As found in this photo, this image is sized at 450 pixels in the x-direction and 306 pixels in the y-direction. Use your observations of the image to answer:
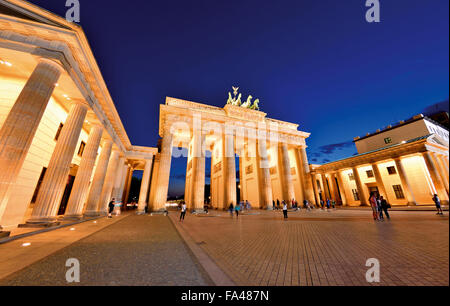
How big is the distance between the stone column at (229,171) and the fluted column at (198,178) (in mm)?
3358

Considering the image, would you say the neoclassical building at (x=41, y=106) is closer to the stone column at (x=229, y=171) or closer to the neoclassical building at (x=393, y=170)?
the stone column at (x=229, y=171)

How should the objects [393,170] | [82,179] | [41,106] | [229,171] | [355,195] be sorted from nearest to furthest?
1. [41,106]
2. [82,179]
3. [229,171]
4. [393,170]
5. [355,195]

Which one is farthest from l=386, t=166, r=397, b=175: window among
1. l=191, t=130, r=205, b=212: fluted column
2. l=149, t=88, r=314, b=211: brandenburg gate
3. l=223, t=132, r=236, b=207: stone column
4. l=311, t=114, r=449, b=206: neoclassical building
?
l=191, t=130, r=205, b=212: fluted column

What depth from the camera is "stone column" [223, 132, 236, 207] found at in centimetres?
2280

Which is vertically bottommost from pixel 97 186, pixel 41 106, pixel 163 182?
pixel 97 186

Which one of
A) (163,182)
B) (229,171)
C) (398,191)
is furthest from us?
(398,191)

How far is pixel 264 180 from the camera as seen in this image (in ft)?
84.4

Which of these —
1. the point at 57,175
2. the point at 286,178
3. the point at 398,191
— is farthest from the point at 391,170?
the point at 57,175

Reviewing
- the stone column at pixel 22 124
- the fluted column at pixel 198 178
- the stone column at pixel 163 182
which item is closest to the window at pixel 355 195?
the fluted column at pixel 198 178

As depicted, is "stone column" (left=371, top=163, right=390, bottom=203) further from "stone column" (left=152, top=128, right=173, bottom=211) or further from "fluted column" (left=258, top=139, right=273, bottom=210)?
"stone column" (left=152, top=128, right=173, bottom=211)

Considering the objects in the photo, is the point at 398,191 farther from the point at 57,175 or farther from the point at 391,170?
the point at 57,175

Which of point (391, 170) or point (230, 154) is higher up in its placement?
point (230, 154)

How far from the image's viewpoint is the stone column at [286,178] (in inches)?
1035

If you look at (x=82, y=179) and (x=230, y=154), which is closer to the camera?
(x=82, y=179)
